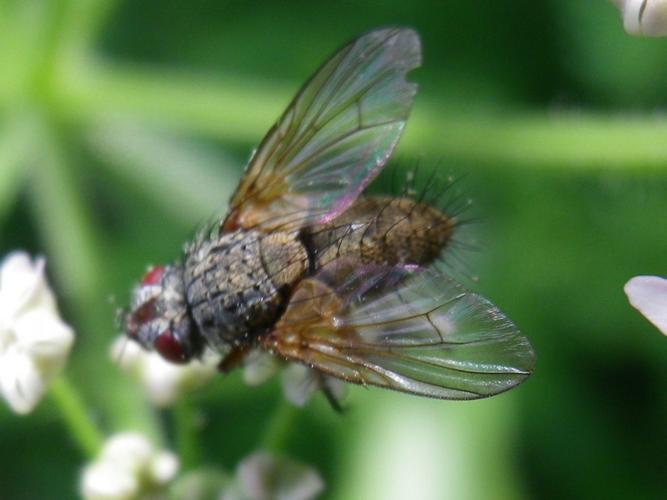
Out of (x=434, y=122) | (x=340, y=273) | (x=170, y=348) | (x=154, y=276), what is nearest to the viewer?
(x=340, y=273)

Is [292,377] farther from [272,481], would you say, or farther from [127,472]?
[127,472]

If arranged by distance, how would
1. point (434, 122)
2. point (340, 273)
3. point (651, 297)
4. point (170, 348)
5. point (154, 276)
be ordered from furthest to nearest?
point (434, 122) < point (154, 276) < point (170, 348) < point (340, 273) < point (651, 297)

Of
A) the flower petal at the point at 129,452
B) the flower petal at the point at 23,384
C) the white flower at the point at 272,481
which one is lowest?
the flower petal at the point at 129,452

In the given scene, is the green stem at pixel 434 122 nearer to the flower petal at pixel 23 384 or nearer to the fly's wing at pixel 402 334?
the fly's wing at pixel 402 334

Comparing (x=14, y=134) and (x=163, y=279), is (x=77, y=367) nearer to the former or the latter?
(x=14, y=134)

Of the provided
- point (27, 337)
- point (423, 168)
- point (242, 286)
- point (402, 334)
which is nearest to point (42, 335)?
point (27, 337)

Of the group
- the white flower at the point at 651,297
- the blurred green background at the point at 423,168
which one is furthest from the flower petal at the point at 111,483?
the white flower at the point at 651,297

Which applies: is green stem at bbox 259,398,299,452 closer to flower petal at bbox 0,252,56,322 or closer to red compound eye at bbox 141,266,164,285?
red compound eye at bbox 141,266,164,285
